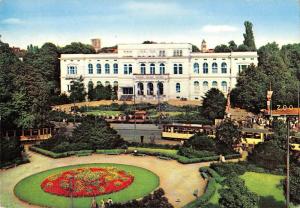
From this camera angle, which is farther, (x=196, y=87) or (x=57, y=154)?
(x=196, y=87)

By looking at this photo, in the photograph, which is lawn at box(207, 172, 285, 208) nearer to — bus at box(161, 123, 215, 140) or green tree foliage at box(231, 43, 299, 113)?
bus at box(161, 123, 215, 140)

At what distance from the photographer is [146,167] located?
2769cm

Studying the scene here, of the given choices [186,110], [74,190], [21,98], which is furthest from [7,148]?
[186,110]

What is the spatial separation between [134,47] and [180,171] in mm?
39142

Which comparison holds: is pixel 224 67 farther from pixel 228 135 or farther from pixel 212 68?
pixel 228 135

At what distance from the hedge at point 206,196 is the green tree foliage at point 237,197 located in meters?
2.76

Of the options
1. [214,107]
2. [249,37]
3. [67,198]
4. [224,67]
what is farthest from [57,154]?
[249,37]

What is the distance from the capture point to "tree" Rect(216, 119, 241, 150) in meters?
30.2

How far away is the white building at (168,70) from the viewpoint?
6047cm

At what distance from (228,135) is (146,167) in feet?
22.1

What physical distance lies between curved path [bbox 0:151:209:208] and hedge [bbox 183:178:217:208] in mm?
553

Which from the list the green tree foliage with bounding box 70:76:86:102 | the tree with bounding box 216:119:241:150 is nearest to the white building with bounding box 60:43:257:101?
the green tree foliage with bounding box 70:76:86:102

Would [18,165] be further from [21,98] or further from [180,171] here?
[180,171]

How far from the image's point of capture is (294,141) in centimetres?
2942
